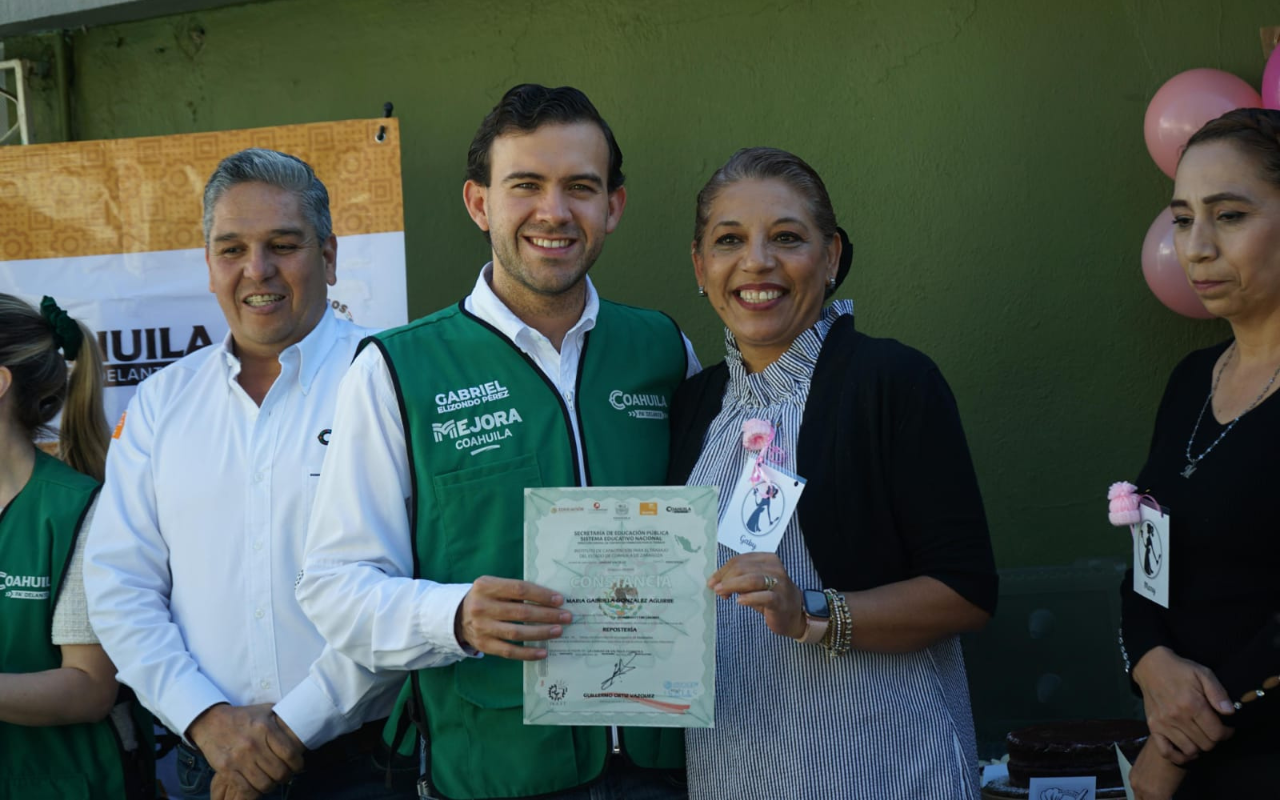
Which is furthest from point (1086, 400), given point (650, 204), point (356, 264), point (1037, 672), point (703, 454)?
point (356, 264)

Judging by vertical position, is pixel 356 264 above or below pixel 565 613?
A: above

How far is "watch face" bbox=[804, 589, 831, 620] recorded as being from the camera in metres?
2.44

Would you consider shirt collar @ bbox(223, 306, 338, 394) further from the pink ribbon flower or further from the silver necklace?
the silver necklace

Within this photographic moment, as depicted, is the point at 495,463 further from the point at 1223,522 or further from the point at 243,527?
the point at 1223,522

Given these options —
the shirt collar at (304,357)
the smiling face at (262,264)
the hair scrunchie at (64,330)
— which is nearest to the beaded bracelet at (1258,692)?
the shirt collar at (304,357)

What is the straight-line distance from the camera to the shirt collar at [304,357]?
11.0 ft

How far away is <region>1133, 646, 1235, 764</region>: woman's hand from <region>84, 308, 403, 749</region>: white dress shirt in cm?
168

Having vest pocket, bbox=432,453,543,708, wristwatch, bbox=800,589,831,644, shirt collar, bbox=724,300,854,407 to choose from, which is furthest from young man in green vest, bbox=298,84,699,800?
wristwatch, bbox=800,589,831,644

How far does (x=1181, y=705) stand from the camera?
2504 mm

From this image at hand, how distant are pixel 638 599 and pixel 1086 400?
2771mm

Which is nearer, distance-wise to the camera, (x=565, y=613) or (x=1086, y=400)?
(x=565, y=613)

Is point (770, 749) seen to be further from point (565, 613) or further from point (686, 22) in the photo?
point (686, 22)

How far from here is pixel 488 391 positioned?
2830 millimetres

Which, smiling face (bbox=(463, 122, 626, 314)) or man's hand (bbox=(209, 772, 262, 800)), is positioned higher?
smiling face (bbox=(463, 122, 626, 314))
